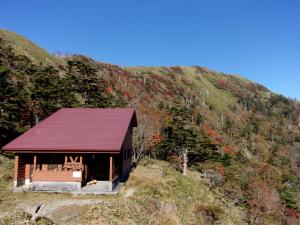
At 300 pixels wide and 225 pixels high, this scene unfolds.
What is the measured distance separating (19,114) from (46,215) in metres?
21.4

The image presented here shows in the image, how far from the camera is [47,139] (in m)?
25.8

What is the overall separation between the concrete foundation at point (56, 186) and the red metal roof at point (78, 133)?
2553 millimetres

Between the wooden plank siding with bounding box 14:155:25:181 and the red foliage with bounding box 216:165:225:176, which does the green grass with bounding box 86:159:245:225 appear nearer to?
the wooden plank siding with bounding box 14:155:25:181

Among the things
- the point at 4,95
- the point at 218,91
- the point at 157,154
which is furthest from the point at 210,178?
the point at 218,91

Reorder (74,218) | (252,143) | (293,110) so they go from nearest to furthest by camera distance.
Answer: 1. (74,218)
2. (252,143)
3. (293,110)

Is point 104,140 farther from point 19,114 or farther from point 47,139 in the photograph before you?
point 19,114

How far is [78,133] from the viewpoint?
87.1 feet

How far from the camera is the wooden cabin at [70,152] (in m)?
24.6

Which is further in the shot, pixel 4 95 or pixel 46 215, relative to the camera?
pixel 4 95

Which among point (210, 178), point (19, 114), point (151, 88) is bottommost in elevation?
point (210, 178)

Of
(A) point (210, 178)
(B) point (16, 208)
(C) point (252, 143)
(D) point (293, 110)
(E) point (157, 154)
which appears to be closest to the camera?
(B) point (16, 208)

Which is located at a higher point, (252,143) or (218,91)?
(218,91)

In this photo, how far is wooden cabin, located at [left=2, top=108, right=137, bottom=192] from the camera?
24.6 m

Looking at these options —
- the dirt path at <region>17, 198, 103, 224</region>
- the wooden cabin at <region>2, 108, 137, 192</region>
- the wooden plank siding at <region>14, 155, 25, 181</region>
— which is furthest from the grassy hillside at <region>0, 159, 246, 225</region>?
the wooden cabin at <region>2, 108, 137, 192</region>
